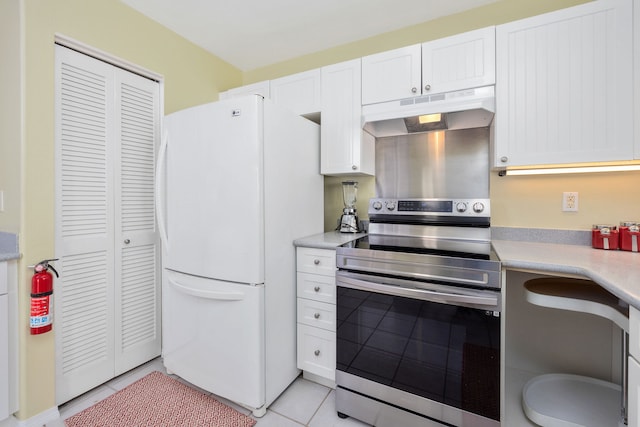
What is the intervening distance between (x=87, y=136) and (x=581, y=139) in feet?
9.16

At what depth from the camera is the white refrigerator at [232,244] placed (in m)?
1.56

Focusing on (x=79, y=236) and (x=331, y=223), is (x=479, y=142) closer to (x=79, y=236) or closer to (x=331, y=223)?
(x=331, y=223)

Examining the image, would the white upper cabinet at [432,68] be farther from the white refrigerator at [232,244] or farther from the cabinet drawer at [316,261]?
the cabinet drawer at [316,261]

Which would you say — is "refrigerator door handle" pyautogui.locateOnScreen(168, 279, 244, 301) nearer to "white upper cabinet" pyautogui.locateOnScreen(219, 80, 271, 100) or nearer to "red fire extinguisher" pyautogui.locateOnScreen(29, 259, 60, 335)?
"red fire extinguisher" pyautogui.locateOnScreen(29, 259, 60, 335)

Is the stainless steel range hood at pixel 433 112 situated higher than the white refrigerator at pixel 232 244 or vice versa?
the stainless steel range hood at pixel 433 112

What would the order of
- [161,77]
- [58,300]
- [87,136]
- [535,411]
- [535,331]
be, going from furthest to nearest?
[161,77] < [535,331] < [87,136] < [58,300] < [535,411]

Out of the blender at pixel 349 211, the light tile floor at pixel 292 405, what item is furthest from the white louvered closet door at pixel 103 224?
the blender at pixel 349 211

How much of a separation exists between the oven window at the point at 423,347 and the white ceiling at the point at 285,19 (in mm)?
1900

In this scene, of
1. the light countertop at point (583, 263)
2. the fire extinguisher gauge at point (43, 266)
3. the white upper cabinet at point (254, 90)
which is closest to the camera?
the light countertop at point (583, 263)

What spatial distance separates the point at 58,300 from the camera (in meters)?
1.64

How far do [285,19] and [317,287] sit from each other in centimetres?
192

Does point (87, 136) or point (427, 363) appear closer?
point (427, 363)

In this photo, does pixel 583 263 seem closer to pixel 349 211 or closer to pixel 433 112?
pixel 433 112

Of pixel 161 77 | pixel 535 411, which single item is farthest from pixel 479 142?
pixel 161 77
